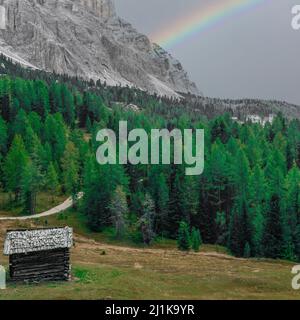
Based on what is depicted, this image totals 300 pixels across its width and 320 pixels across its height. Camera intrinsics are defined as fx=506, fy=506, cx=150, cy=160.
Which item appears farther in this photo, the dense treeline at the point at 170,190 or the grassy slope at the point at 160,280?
the dense treeline at the point at 170,190

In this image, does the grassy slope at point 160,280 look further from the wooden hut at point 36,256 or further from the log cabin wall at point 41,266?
the wooden hut at point 36,256

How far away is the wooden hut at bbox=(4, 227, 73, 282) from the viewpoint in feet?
133

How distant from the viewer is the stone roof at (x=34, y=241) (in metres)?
40.6

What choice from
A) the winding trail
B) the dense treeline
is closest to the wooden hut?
the dense treeline

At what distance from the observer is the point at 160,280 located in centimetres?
4272

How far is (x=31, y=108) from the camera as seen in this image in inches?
5413

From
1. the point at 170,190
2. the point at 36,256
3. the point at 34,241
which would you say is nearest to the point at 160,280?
the point at 36,256

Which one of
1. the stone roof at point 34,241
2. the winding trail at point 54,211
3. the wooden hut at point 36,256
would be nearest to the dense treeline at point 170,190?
the winding trail at point 54,211

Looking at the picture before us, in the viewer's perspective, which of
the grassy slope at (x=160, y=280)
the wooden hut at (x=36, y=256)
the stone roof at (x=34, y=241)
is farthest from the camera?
the stone roof at (x=34, y=241)

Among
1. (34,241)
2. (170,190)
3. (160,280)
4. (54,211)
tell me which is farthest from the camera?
(170,190)

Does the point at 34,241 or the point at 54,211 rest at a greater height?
the point at 34,241

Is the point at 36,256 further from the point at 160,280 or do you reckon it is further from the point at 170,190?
the point at 170,190

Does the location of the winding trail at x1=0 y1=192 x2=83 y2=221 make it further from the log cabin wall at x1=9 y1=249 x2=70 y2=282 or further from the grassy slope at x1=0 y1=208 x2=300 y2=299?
the log cabin wall at x1=9 y1=249 x2=70 y2=282

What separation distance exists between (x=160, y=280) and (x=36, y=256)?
10.5 meters
